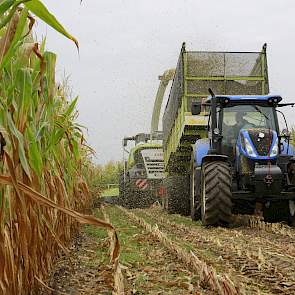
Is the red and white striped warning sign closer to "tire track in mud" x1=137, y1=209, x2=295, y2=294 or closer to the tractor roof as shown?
the tractor roof

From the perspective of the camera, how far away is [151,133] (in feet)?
62.0

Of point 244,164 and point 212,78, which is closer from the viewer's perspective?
point 244,164

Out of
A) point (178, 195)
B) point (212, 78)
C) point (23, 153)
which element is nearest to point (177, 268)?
point (23, 153)

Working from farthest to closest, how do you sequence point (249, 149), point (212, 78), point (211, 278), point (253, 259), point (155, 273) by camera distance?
point (212, 78), point (249, 149), point (253, 259), point (155, 273), point (211, 278)

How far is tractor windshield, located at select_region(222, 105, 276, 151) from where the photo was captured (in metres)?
8.05

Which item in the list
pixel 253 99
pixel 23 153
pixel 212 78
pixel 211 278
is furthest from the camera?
pixel 212 78

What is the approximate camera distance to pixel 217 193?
724 cm

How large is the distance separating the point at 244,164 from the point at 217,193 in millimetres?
574

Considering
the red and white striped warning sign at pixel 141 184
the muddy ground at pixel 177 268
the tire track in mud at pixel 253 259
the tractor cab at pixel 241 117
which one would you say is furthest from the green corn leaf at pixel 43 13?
the red and white striped warning sign at pixel 141 184

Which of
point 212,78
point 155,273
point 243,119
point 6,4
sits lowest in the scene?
point 155,273

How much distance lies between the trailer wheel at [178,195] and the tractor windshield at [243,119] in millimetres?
3083

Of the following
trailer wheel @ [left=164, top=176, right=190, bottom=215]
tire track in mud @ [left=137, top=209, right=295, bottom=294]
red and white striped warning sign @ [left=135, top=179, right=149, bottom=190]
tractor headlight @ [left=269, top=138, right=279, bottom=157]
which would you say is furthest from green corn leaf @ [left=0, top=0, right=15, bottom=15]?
red and white striped warning sign @ [left=135, top=179, right=149, bottom=190]

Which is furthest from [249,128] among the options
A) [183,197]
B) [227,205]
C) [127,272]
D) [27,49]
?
[27,49]

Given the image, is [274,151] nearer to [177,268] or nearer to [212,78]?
[212,78]
